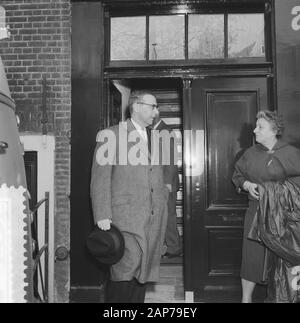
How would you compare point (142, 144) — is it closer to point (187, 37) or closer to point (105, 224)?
point (105, 224)

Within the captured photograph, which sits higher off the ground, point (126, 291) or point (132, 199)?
point (132, 199)

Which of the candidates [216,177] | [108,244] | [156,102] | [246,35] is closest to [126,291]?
[108,244]

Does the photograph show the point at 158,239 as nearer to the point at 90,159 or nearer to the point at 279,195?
the point at 279,195

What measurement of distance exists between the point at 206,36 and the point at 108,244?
10.0 feet

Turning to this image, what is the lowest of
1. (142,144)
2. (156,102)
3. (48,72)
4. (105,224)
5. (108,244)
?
(108,244)

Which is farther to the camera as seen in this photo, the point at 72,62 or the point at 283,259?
the point at 72,62

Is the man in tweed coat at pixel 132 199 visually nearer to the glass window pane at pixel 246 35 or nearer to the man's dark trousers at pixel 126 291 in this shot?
the man's dark trousers at pixel 126 291

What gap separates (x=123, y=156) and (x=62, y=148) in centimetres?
154

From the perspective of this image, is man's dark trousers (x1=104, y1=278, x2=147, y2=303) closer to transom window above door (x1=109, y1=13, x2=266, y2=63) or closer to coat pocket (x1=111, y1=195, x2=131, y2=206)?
coat pocket (x1=111, y1=195, x2=131, y2=206)

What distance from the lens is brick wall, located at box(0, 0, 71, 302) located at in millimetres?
5141

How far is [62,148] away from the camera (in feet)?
16.9

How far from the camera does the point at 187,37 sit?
529cm
